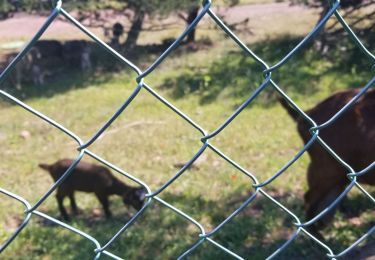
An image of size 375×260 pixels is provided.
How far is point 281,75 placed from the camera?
32.5 ft

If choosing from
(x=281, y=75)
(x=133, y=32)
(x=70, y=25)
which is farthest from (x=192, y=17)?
(x=70, y=25)

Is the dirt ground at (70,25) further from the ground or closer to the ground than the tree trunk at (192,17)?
further from the ground

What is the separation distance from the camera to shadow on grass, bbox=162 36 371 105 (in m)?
9.36

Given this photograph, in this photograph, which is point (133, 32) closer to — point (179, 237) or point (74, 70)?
point (74, 70)

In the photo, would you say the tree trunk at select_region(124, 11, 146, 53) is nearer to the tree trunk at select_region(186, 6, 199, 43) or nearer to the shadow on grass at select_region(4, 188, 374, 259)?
the tree trunk at select_region(186, 6, 199, 43)

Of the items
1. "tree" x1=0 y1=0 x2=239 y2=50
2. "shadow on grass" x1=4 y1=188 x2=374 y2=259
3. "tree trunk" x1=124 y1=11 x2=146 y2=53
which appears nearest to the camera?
"shadow on grass" x1=4 y1=188 x2=374 y2=259

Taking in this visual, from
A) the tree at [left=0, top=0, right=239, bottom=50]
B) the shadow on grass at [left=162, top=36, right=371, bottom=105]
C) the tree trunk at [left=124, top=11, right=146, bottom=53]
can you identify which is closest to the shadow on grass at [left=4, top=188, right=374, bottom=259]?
the shadow on grass at [left=162, top=36, right=371, bottom=105]

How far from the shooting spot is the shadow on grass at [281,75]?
936 cm

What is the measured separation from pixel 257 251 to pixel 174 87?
6.28 meters

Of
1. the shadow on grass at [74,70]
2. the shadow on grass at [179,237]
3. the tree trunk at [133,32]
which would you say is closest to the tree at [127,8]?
the tree trunk at [133,32]

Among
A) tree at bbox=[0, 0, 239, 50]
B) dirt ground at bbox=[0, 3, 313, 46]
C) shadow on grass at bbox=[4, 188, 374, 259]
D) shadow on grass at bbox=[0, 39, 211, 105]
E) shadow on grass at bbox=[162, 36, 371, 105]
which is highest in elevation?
dirt ground at bbox=[0, 3, 313, 46]

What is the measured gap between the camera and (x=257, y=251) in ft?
14.6

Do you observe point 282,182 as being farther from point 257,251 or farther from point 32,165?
point 32,165

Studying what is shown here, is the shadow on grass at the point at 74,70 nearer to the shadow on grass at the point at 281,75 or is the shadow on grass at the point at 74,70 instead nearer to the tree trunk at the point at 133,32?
the tree trunk at the point at 133,32
